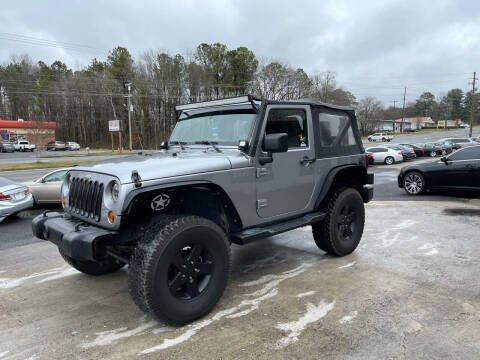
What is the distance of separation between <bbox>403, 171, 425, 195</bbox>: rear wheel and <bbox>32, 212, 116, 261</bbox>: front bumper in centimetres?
1025

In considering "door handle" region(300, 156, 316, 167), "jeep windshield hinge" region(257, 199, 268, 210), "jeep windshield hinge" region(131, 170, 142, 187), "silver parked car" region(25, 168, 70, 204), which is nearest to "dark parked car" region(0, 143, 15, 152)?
"silver parked car" region(25, 168, 70, 204)

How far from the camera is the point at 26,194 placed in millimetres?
8953

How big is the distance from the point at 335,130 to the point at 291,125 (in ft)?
3.23

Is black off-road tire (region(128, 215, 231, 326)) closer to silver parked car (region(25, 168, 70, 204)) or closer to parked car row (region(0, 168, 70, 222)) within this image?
parked car row (region(0, 168, 70, 222))

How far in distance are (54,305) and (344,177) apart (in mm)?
3978

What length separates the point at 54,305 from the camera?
379 centimetres

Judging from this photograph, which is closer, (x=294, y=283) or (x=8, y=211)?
(x=294, y=283)

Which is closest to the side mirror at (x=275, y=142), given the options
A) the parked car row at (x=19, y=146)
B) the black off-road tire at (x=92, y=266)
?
the black off-road tire at (x=92, y=266)

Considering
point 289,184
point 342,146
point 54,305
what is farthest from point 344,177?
point 54,305

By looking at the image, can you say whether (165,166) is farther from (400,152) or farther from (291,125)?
(400,152)

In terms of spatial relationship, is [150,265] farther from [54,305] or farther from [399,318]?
[399,318]

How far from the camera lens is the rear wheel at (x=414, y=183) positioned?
1095cm

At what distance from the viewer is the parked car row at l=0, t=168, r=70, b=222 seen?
27.1ft

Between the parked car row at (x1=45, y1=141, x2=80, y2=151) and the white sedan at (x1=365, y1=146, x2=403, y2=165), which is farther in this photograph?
the parked car row at (x1=45, y1=141, x2=80, y2=151)
